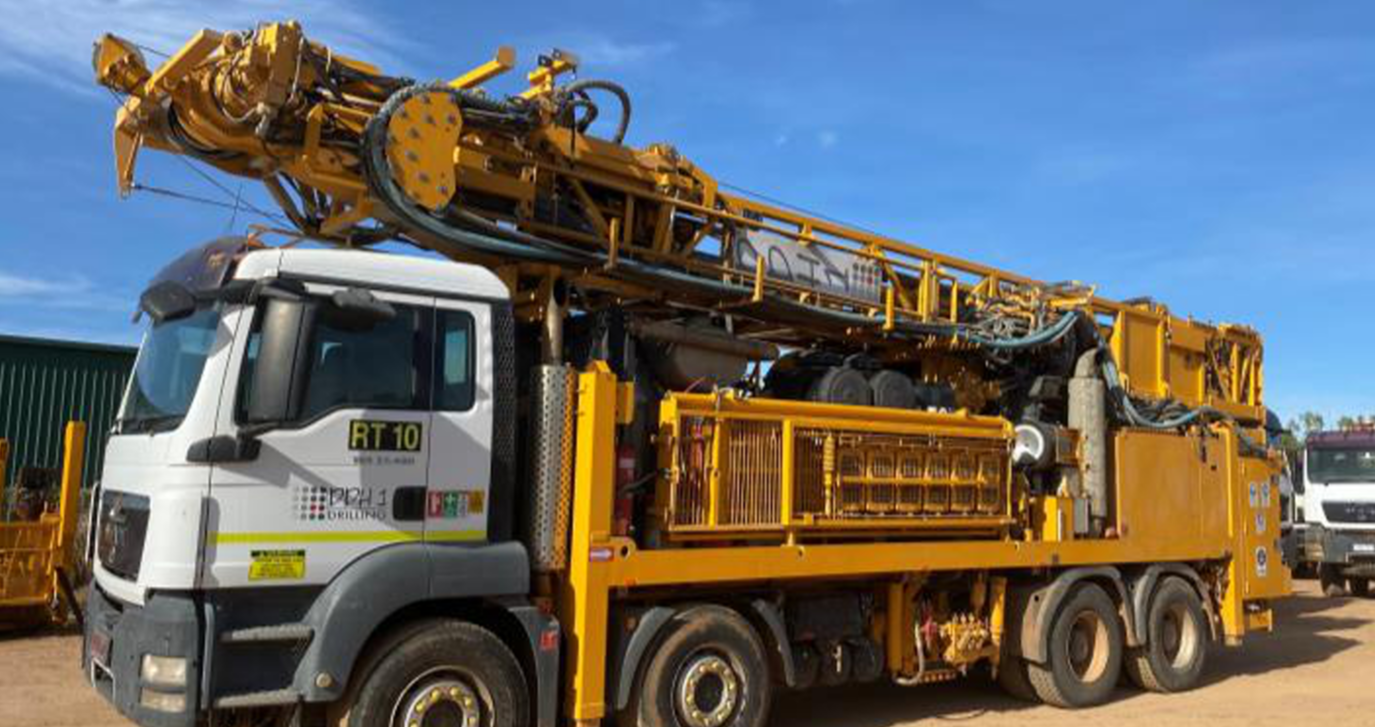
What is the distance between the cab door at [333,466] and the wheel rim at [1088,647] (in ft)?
20.1

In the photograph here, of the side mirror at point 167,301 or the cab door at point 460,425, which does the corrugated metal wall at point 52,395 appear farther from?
the cab door at point 460,425

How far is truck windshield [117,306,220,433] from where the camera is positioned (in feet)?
18.4

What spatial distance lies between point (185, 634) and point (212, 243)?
6.81 ft

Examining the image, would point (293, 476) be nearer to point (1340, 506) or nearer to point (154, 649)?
point (154, 649)

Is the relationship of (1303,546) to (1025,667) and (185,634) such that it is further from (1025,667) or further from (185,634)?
(185,634)

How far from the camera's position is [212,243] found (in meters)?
5.99

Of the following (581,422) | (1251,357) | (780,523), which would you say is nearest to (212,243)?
(581,422)

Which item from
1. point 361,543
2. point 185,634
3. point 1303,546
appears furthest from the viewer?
point 1303,546

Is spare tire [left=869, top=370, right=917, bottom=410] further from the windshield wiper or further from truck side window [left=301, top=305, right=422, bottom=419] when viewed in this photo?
the windshield wiper

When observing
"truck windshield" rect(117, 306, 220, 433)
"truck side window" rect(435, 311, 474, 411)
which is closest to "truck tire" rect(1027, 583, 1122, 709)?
"truck side window" rect(435, 311, 474, 411)

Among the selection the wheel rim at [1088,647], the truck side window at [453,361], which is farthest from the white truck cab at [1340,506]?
the truck side window at [453,361]

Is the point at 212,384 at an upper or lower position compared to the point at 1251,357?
lower

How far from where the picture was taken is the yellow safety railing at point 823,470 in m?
7.05

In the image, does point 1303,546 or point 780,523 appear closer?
point 780,523
